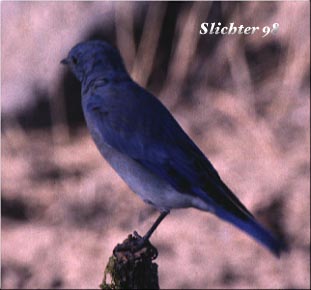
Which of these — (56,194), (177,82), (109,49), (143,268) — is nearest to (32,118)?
(56,194)

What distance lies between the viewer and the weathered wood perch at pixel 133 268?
11.5 ft

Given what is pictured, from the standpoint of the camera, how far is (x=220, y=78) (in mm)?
7715

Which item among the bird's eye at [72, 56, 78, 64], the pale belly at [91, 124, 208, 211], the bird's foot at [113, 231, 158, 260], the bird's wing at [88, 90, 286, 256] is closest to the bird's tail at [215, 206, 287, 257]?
the bird's wing at [88, 90, 286, 256]

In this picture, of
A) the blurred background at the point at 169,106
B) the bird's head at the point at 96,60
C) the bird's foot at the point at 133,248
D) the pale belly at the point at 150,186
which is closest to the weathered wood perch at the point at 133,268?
the bird's foot at the point at 133,248

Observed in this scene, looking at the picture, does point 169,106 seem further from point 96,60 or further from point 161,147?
point 161,147

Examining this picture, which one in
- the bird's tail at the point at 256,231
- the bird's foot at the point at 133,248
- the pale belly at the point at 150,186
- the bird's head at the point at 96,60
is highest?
the bird's head at the point at 96,60

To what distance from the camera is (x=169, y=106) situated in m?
7.67

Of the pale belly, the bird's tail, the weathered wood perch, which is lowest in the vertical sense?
the weathered wood perch

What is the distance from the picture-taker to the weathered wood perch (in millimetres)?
3494

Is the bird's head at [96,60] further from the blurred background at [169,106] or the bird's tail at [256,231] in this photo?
the blurred background at [169,106]

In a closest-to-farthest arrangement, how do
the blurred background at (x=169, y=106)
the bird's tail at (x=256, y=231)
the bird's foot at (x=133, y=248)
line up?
1. the bird's tail at (x=256, y=231)
2. the bird's foot at (x=133, y=248)
3. the blurred background at (x=169, y=106)

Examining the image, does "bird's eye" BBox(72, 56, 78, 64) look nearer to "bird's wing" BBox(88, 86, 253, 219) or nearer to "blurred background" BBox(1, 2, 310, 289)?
"bird's wing" BBox(88, 86, 253, 219)

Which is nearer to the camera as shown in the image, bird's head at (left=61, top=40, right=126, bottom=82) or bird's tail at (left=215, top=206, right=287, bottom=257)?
bird's tail at (left=215, top=206, right=287, bottom=257)

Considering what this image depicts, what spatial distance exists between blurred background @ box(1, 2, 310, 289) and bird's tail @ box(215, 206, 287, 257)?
11.1ft
